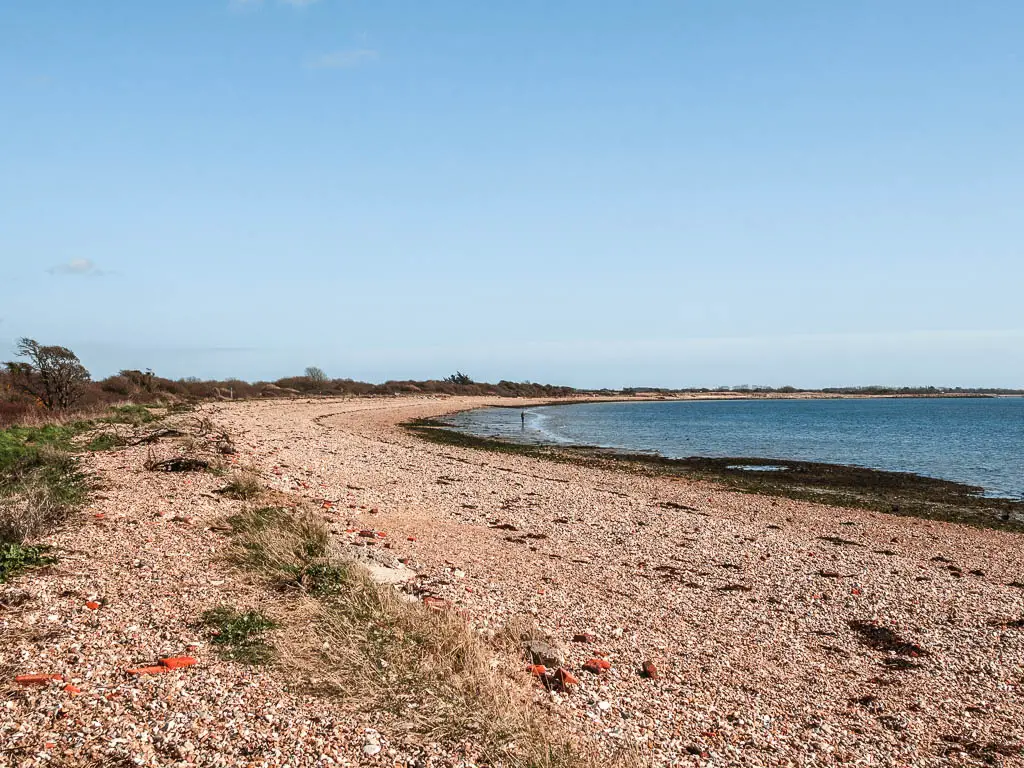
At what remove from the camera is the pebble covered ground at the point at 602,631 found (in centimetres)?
494

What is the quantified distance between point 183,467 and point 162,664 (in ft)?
33.3

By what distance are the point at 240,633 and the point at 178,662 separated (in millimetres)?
727

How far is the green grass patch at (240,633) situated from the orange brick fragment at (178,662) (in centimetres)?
27

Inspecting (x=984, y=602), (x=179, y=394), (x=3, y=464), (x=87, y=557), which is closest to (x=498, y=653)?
(x=87, y=557)

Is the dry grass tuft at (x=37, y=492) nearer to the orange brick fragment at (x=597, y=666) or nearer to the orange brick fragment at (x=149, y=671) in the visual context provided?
→ the orange brick fragment at (x=149, y=671)

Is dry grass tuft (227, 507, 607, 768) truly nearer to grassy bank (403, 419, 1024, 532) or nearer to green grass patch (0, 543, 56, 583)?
green grass patch (0, 543, 56, 583)

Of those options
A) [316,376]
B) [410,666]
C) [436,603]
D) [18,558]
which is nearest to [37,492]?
[18,558]

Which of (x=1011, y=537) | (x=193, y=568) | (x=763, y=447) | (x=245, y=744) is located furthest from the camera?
(x=763, y=447)

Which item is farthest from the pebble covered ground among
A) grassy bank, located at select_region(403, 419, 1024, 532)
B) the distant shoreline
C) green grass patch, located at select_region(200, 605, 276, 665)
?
grassy bank, located at select_region(403, 419, 1024, 532)

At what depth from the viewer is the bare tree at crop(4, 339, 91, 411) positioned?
32.4 meters

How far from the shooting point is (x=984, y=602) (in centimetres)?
1036

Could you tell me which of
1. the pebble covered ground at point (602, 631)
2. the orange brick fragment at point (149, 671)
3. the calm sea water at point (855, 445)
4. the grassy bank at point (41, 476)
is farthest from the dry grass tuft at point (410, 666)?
the calm sea water at point (855, 445)

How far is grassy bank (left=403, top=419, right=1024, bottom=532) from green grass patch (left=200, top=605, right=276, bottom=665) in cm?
1906

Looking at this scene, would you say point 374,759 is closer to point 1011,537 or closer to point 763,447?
point 1011,537
